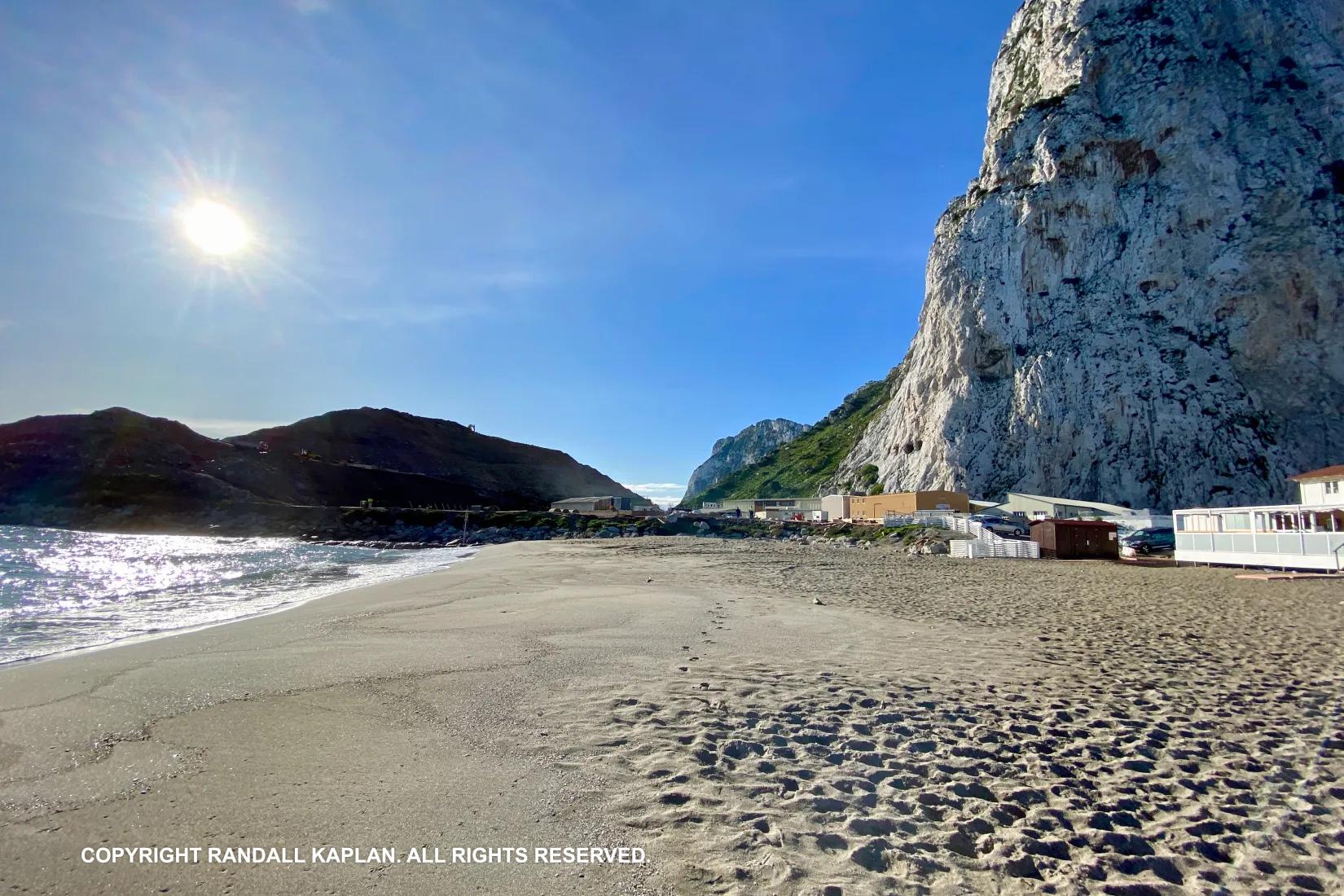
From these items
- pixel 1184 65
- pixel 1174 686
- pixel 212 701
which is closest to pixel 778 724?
pixel 1174 686

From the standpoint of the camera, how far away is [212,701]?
6309 millimetres

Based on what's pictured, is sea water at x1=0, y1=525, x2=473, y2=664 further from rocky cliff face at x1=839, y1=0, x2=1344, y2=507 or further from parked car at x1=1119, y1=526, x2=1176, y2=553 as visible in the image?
rocky cliff face at x1=839, y1=0, x2=1344, y2=507

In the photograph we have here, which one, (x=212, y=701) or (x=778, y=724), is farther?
(x=212, y=701)

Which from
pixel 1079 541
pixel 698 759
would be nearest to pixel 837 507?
pixel 1079 541

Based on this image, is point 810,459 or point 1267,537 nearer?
point 1267,537

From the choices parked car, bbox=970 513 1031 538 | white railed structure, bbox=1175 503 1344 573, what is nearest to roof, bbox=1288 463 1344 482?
white railed structure, bbox=1175 503 1344 573

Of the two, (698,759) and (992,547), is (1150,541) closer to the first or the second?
(992,547)

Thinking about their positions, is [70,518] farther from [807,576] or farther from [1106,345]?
[1106,345]

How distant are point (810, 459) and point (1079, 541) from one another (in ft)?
339

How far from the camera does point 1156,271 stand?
47969mm

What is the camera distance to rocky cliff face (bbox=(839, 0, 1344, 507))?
43875 mm

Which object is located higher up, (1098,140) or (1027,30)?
(1027,30)

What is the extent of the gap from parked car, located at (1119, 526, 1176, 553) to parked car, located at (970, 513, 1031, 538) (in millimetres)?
4395

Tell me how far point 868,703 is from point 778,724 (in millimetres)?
1171
